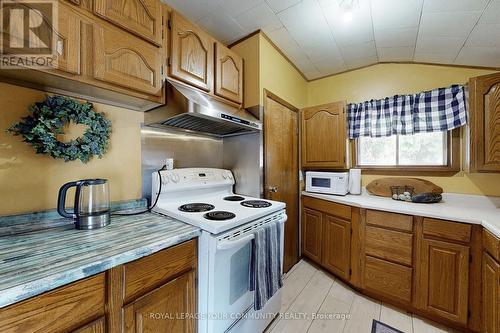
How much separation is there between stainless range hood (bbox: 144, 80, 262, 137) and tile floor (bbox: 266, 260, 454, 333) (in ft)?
5.29

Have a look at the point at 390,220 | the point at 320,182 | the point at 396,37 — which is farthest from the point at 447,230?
the point at 396,37

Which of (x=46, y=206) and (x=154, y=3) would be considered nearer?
(x=46, y=206)

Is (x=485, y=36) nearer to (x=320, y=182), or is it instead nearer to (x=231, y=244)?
(x=320, y=182)

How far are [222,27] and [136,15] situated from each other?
2.81 feet

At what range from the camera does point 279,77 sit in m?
2.17

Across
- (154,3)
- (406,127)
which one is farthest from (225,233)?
(406,127)

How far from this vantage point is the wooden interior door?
6.52ft

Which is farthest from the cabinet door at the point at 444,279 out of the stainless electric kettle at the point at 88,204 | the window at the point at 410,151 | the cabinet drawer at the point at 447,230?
the stainless electric kettle at the point at 88,204

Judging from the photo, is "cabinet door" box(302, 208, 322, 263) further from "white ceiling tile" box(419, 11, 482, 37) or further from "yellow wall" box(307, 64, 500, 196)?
"white ceiling tile" box(419, 11, 482, 37)

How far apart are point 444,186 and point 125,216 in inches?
112

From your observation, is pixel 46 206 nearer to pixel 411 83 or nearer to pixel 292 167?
pixel 292 167

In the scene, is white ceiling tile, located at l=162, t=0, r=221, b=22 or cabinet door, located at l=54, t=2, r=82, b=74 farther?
white ceiling tile, located at l=162, t=0, r=221, b=22

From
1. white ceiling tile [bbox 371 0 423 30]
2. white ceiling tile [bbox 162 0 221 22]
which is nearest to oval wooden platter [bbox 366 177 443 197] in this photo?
white ceiling tile [bbox 371 0 423 30]

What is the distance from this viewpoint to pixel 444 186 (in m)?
2.00
